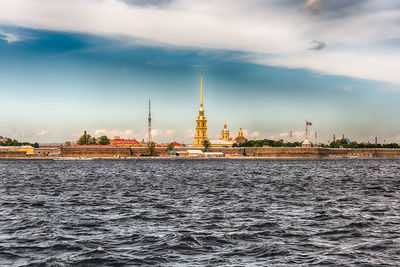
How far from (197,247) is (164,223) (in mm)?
4640

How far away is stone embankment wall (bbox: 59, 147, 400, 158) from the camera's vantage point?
6772 inches

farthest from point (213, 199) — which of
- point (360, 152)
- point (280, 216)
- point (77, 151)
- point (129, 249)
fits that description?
point (360, 152)

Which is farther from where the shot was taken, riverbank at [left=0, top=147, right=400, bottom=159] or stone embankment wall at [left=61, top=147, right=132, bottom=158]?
riverbank at [left=0, top=147, right=400, bottom=159]

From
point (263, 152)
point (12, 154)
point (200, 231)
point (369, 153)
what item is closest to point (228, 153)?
point (263, 152)

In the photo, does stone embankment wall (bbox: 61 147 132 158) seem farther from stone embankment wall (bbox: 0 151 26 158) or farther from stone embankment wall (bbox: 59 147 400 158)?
stone embankment wall (bbox: 0 151 26 158)

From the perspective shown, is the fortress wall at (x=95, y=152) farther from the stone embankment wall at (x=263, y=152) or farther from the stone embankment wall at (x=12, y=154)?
the stone embankment wall at (x=12, y=154)

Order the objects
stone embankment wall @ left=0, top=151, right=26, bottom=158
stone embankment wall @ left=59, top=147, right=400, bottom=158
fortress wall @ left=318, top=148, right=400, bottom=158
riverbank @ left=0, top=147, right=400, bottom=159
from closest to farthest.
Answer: stone embankment wall @ left=59, top=147, right=400, bottom=158 < riverbank @ left=0, top=147, right=400, bottom=159 < stone embankment wall @ left=0, top=151, right=26, bottom=158 < fortress wall @ left=318, top=148, right=400, bottom=158

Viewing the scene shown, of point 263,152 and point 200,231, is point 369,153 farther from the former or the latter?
point 200,231

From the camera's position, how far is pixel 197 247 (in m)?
14.5

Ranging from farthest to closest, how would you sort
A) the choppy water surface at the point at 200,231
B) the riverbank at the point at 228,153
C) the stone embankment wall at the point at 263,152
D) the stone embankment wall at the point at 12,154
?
the stone embankment wall at the point at 12,154, the riverbank at the point at 228,153, the stone embankment wall at the point at 263,152, the choppy water surface at the point at 200,231

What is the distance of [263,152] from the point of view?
184 meters

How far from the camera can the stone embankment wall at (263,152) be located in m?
172

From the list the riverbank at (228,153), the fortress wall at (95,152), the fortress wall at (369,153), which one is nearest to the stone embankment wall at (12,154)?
the riverbank at (228,153)

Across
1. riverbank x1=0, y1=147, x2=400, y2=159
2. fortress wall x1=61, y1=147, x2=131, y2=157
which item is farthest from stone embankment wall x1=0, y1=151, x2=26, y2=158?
fortress wall x1=61, y1=147, x2=131, y2=157
